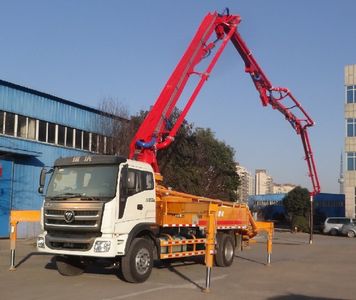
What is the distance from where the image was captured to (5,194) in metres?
26.9

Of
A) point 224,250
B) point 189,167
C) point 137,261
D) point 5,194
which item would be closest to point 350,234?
point 189,167

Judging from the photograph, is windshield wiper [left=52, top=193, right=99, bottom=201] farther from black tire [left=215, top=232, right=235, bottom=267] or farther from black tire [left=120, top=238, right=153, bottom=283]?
black tire [left=215, top=232, right=235, bottom=267]

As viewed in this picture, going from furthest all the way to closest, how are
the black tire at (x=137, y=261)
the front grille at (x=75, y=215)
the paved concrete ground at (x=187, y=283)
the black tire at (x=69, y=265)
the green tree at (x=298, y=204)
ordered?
the green tree at (x=298, y=204)
the black tire at (x=69, y=265)
the black tire at (x=137, y=261)
the front grille at (x=75, y=215)
the paved concrete ground at (x=187, y=283)

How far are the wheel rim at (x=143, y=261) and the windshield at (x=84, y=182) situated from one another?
5.20 feet

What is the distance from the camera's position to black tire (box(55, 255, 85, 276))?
44.0 feet

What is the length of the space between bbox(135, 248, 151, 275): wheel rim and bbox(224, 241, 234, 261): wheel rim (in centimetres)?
444

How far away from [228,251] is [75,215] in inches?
250

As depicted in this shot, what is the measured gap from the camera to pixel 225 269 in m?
15.8

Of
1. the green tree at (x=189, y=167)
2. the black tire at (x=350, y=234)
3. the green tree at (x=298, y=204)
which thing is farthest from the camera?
the green tree at (x=298, y=204)

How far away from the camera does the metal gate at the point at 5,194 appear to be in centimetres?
2664

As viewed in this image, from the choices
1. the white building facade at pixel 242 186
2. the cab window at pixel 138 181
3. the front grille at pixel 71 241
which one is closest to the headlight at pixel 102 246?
the front grille at pixel 71 241

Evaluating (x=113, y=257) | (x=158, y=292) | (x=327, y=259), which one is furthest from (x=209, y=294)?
(x=327, y=259)

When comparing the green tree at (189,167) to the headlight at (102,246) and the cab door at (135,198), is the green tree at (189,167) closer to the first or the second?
the cab door at (135,198)

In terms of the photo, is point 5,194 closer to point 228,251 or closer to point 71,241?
point 228,251
